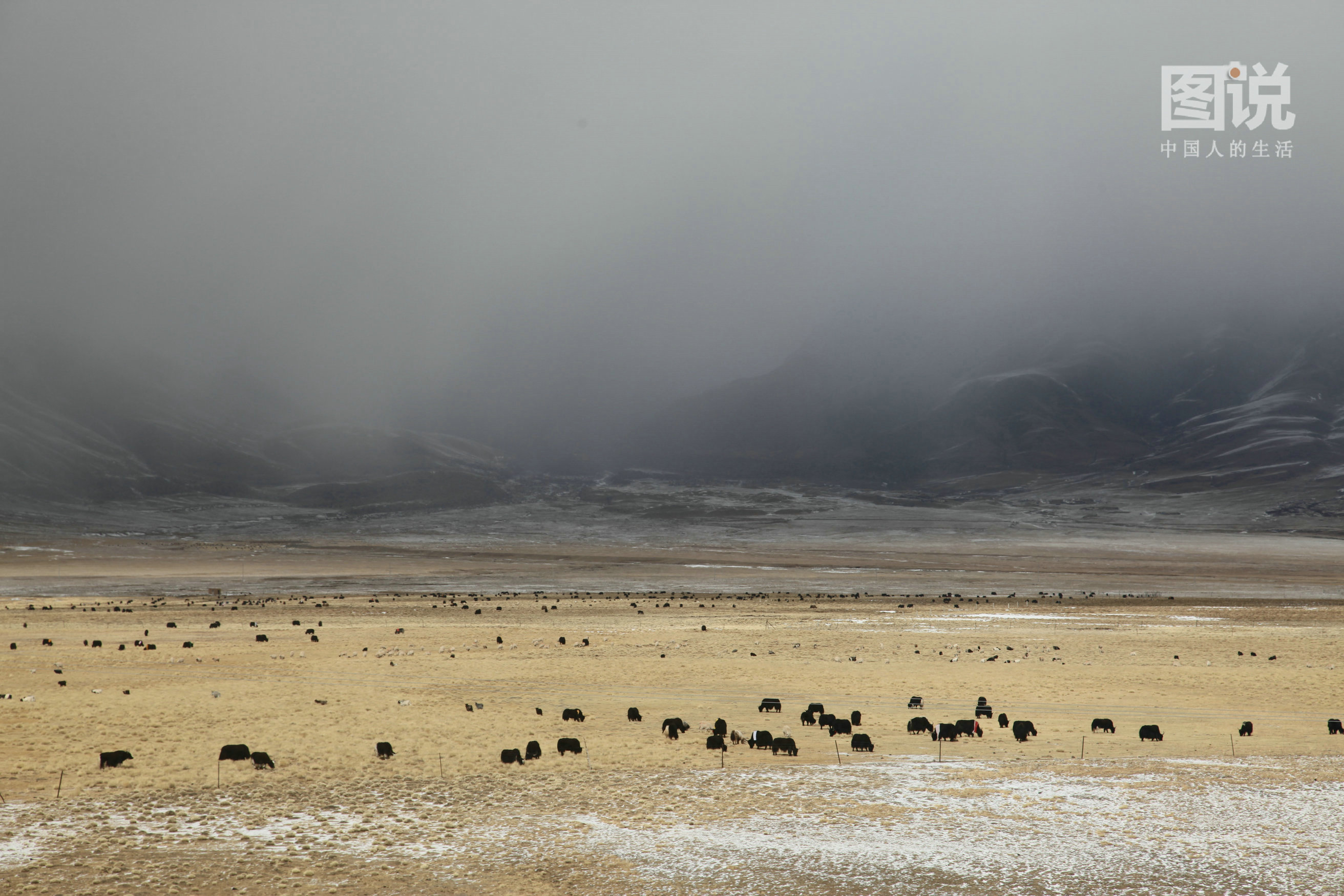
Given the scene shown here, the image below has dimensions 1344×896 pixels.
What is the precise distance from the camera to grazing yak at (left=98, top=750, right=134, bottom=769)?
1892 centimetres

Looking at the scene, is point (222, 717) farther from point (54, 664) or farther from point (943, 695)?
point (943, 695)

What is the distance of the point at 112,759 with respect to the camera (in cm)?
1903

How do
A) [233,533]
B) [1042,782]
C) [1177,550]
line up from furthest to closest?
[233,533], [1177,550], [1042,782]

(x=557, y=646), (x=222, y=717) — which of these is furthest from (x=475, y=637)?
(x=222, y=717)

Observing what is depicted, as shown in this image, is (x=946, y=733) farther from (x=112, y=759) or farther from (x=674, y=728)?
(x=112, y=759)

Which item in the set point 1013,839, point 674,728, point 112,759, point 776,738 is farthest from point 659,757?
point 112,759

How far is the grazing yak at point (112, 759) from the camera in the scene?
1892 centimetres

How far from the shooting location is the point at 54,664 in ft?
109

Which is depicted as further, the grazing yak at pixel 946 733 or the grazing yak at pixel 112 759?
the grazing yak at pixel 946 733

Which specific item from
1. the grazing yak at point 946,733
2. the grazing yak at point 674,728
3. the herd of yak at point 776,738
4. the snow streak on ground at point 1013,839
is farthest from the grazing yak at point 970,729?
the grazing yak at point 674,728

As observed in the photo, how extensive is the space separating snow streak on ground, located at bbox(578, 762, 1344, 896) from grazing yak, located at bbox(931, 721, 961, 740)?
3.38 metres

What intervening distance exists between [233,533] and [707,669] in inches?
5624

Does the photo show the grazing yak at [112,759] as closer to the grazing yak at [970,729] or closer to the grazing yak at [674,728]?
the grazing yak at [674,728]

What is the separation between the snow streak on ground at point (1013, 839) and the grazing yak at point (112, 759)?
1062 centimetres
